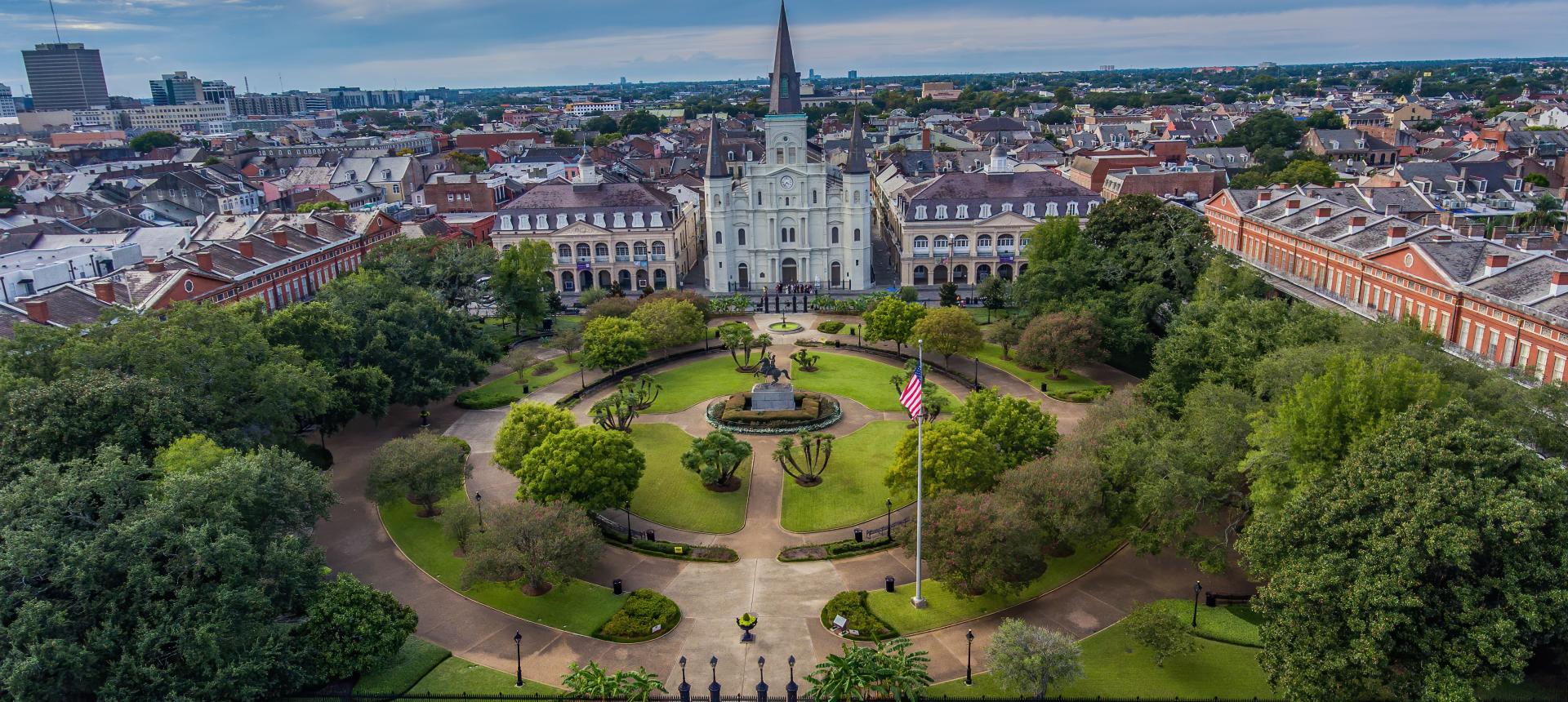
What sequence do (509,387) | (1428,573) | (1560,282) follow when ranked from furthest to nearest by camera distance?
(509,387)
(1560,282)
(1428,573)

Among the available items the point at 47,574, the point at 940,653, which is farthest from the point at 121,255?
the point at 940,653

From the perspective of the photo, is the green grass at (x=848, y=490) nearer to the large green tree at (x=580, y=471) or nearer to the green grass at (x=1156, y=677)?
the large green tree at (x=580, y=471)

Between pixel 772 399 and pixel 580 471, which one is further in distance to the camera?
pixel 772 399

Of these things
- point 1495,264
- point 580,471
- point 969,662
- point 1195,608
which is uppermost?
point 1495,264

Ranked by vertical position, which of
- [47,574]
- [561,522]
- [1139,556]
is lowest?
[1139,556]

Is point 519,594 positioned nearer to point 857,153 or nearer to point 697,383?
point 697,383

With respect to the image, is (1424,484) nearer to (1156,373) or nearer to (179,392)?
(1156,373)

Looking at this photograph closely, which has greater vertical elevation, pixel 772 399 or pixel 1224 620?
pixel 772 399

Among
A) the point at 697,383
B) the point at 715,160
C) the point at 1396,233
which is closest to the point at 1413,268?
the point at 1396,233
